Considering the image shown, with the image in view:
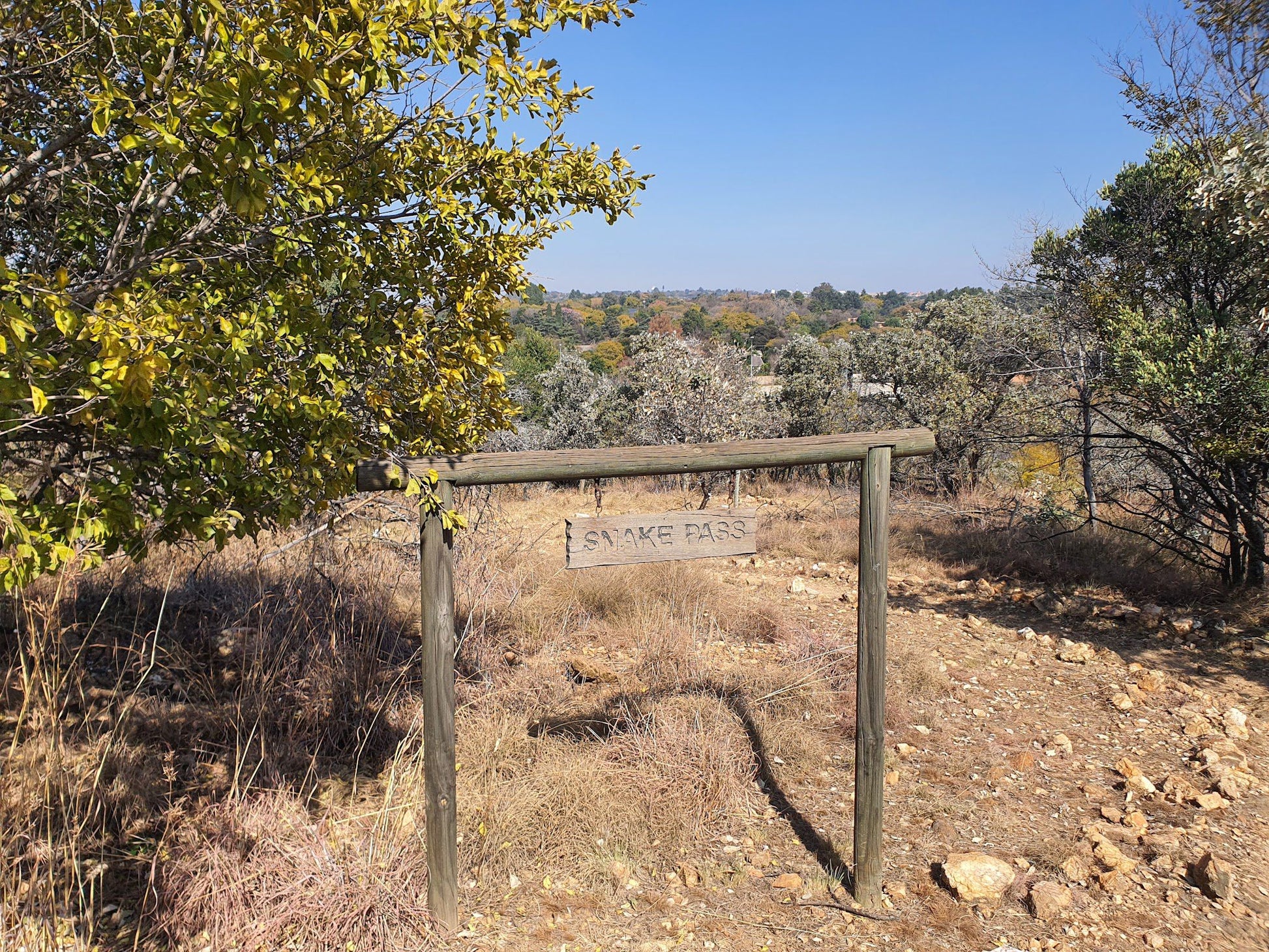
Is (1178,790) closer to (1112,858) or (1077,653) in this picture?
(1112,858)

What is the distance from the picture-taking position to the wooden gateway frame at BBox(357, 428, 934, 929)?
296cm

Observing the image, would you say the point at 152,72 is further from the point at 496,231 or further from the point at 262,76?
the point at 496,231

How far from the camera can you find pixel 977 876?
3.38 metres

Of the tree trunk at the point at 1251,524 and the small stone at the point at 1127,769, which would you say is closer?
the small stone at the point at 1127,769

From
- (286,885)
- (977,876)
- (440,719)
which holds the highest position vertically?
(440,719)

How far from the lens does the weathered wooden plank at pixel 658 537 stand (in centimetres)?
318

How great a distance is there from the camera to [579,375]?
22.0 meters

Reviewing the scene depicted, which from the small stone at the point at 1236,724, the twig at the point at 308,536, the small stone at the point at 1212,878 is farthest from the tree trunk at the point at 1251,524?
the twig at the point at 308,536

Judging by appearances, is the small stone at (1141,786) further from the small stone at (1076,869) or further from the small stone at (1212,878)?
the small stone at (1076,869)

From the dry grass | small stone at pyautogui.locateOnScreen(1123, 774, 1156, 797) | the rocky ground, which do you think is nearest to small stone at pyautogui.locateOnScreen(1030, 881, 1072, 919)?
the rocky ground

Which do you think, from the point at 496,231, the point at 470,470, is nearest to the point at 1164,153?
the point at 496,231

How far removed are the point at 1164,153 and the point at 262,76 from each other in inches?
314

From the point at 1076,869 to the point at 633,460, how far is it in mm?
2615

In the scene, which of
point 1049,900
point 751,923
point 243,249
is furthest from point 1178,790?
point 243,249
